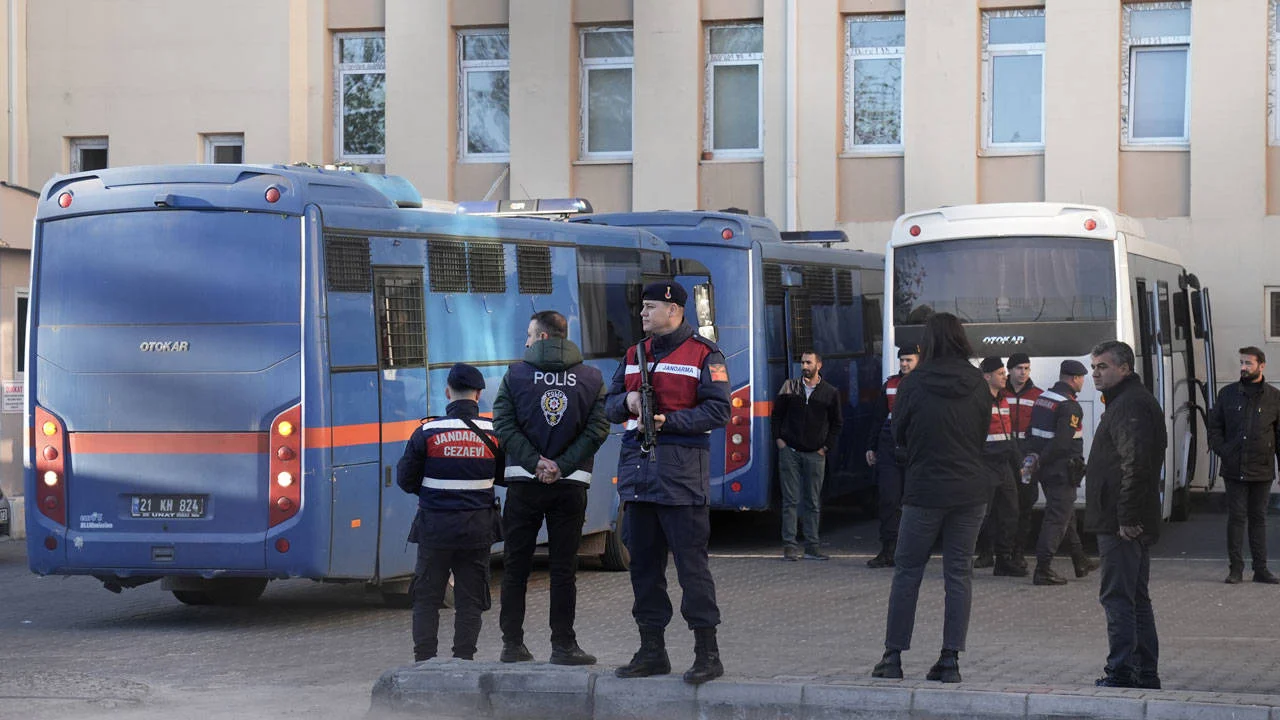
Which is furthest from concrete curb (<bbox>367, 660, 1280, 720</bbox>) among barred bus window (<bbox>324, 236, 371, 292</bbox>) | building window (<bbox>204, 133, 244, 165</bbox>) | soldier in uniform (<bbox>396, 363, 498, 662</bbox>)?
building window (<bbox>204, 133, 244, 165</bbox>)

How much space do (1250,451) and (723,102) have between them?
450 inches

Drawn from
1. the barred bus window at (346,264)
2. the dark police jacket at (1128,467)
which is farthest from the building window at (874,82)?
the dark police jacket at (1128,467)

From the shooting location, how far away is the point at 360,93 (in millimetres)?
25828

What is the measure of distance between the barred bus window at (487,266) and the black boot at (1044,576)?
475cm

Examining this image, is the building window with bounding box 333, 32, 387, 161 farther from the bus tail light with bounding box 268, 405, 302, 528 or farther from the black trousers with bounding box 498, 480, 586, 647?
the black trousers with bounding box 498, 480, 586, 647

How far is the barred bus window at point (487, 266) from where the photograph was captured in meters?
13.6

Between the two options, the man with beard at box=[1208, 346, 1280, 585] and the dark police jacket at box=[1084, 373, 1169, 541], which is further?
the man with beard at box=[1208, 346, 1280, 585]

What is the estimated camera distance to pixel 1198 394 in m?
21.0

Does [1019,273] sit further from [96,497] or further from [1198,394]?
[96,497]

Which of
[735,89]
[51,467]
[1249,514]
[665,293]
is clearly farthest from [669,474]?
[735,89]

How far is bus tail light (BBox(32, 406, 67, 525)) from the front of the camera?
12.2 m

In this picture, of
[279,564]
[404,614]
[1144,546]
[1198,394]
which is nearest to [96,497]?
[279,564]

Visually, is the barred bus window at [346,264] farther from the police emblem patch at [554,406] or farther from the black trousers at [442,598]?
the police emblem patch at [554,406]

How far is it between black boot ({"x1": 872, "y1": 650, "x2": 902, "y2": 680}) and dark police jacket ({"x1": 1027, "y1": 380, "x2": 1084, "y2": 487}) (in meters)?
6.15
